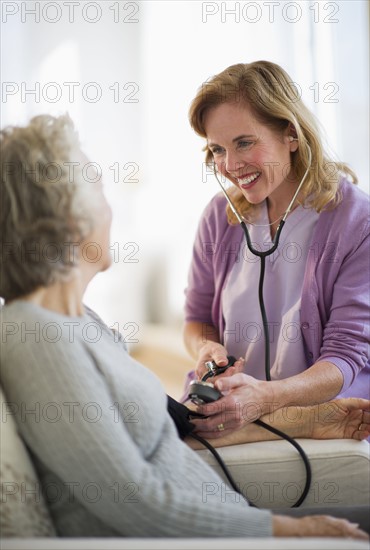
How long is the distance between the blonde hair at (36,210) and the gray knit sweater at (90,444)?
55 mm

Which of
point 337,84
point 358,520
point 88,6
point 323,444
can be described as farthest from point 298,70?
point 358,520

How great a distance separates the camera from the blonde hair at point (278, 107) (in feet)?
5.72

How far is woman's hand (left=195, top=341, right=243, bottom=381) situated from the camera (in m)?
1.72

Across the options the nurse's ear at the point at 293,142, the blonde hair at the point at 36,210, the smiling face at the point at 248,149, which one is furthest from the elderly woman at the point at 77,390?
the nurse's ear at the point at 293,142

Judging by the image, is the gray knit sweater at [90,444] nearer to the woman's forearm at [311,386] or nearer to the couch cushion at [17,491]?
the couch cushion at [17,491]

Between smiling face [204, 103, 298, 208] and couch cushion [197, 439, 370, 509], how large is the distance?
67cm

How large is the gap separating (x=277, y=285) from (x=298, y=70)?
1806mm

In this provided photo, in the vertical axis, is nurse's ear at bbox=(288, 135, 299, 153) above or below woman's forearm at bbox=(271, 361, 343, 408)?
above

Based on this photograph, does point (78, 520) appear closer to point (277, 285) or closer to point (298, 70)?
point (277, 285)

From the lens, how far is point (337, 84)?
120 inches

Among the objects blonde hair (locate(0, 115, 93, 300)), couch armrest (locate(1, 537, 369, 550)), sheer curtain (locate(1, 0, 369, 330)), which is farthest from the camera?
sheer curtain (locate(1, 0, 369, 330))

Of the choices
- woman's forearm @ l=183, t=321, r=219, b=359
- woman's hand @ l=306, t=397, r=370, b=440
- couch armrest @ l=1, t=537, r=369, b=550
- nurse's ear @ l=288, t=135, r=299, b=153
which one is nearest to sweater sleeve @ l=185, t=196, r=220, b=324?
woman's forearm @ l=183, t=321, r=219, b=359

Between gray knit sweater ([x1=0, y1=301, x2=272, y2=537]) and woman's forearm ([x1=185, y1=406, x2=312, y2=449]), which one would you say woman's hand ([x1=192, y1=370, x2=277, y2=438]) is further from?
gray knit sweater ([x1=0, y1=301, x2=272, y2=537])

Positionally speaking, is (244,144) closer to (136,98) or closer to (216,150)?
(216,150)
